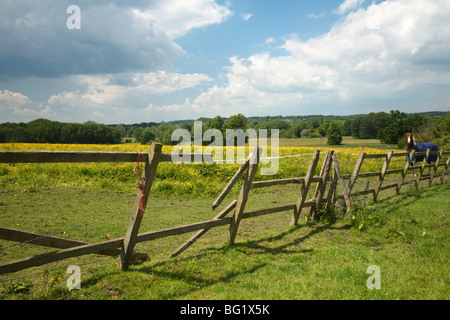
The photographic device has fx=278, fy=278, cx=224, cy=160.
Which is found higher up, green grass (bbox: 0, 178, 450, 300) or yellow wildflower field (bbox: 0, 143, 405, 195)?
yellow wildflower field (bbox: 0, 143, 405, 195)

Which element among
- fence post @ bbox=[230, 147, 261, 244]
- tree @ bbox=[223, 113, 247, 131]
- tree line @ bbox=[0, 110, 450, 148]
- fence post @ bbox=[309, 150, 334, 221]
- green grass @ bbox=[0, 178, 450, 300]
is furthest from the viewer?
tree @ bbox=[223, 113, 247, 131]

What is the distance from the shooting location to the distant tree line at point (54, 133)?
34.9m

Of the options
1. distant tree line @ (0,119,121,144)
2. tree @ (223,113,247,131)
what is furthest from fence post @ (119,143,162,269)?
tree @ (223,113,247,131)

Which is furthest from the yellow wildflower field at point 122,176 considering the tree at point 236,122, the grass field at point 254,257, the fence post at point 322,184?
the tree at point 236,122

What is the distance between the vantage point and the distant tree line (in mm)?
34906

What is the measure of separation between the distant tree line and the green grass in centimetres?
2980

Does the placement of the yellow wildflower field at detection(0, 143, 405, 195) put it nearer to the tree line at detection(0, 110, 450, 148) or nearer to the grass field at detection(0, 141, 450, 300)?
the grass field at detection(0, 141, 450, 300)

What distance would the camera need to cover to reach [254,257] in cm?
517

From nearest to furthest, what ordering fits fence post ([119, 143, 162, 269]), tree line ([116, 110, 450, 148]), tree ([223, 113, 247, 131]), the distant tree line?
fence post ([119, 143, 162, 269]) < the distant tree line < tree line ([116, 110, 450, 148]) < tree ([223, 113, 247, 131])

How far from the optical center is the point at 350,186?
26.5 ft

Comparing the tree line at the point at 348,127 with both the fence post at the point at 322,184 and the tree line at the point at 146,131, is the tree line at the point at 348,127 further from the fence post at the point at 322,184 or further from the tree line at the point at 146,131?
the fence post at the point at 322,184

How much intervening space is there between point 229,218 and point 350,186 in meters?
4.30
